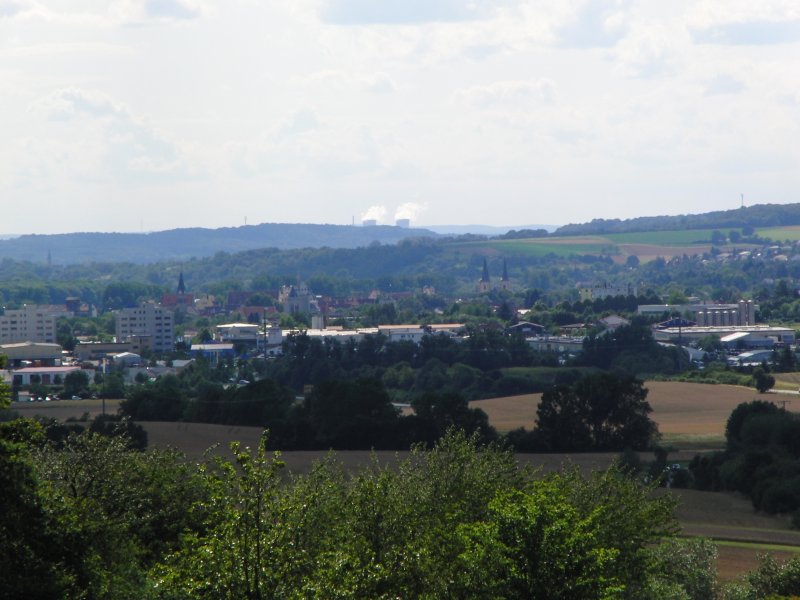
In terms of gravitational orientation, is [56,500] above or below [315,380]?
above

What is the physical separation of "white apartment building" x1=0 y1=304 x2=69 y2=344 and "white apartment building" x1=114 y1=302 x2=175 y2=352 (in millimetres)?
7007

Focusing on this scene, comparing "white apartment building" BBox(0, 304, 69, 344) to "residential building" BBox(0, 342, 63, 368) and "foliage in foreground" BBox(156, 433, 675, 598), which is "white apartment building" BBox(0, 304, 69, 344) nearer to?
"residential building" BBox(0, 342, 63, 368)

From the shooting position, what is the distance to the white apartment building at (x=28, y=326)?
158m

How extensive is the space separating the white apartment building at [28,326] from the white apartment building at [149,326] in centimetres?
701

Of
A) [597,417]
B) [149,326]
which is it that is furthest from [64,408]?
[149,326]

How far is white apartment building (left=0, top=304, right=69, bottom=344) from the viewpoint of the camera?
158 metres

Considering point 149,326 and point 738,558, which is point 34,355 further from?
point 738,558

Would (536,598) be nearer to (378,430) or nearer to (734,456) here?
(734,456)

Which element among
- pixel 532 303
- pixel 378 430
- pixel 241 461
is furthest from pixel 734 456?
pixel 532 303

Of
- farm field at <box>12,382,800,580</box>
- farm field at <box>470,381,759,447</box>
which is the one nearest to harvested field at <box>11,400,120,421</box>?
farm field at <box>12,382,800,580</box>

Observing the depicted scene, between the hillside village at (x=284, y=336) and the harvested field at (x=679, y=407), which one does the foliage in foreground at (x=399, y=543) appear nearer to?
the harvested field at (x=679, y=407)

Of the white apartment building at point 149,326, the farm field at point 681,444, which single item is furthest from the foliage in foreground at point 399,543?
the white apartment building at point 149,326

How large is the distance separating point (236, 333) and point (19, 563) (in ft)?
439

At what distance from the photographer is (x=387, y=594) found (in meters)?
20.6
